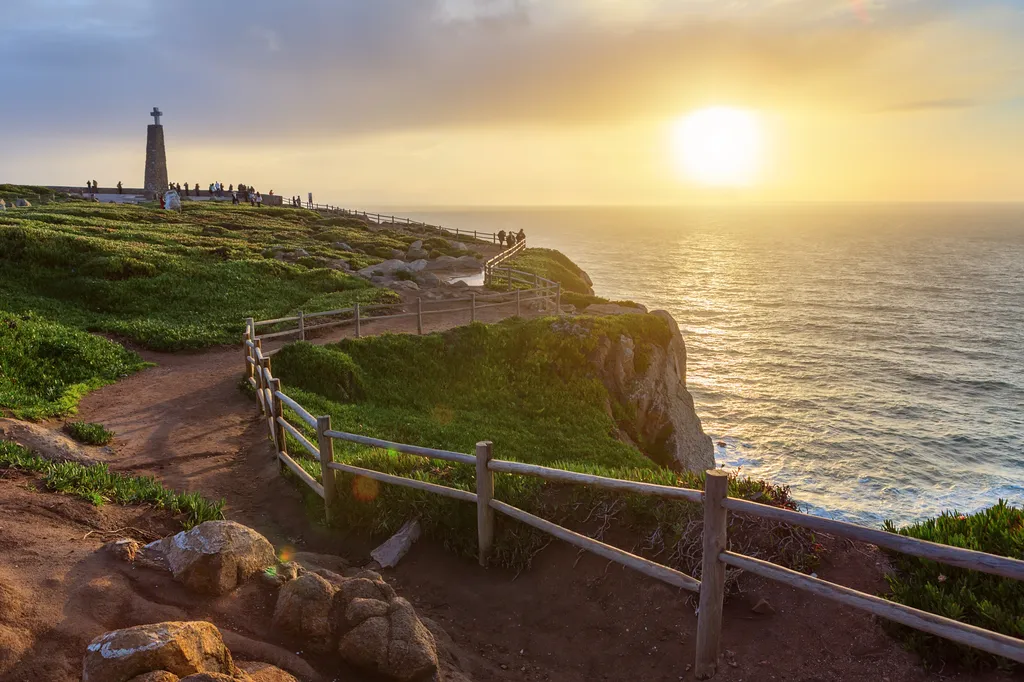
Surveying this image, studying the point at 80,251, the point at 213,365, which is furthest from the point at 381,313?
the point at 80,251

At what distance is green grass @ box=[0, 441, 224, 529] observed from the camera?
7762 millimetres

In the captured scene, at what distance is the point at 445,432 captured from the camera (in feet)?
55.2

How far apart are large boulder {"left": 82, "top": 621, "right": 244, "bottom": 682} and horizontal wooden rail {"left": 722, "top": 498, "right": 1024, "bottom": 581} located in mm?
4260

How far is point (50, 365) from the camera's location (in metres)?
15.9

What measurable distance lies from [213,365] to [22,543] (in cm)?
1371

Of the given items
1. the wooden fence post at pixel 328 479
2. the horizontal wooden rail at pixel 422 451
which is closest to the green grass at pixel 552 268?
the wooden fence post at pixel 328 479

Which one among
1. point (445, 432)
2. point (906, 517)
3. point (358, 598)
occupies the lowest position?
point (906, 517)

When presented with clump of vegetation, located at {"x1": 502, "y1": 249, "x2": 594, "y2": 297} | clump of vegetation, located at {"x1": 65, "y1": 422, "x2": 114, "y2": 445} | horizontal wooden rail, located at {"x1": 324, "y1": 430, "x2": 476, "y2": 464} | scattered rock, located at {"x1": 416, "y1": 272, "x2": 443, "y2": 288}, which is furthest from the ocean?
scattered rock, located at {"x1": 416, "y1": 272, "x2": 443, "y2": 288}

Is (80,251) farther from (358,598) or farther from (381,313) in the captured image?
(358,598)

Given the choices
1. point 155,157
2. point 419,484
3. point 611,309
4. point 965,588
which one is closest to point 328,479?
point 419,484

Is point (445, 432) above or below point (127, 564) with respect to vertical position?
below

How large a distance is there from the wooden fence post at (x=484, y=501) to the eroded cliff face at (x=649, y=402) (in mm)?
13251

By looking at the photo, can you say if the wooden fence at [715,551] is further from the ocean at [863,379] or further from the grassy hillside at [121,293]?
the grassy hillside at [121,293]

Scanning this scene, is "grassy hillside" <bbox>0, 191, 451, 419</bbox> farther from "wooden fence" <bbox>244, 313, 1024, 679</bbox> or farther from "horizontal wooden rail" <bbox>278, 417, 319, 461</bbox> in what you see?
"wooden fence" <bbox>244, 313, 1024, 679</bbox>
